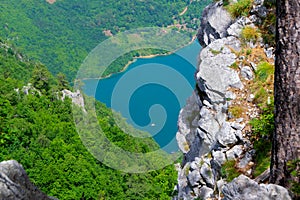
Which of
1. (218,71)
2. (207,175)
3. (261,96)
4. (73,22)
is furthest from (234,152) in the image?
(73,22)

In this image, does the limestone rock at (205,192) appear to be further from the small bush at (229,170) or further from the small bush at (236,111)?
the small bush at (236,111)

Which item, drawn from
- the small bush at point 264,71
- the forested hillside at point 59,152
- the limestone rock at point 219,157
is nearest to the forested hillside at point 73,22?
the forested hillside at point 59,152

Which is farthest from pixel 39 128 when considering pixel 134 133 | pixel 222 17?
pixel 222 17

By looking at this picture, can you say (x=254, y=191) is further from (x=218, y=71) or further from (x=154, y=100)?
(x=154, y=100)

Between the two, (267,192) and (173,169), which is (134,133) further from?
(267,192)

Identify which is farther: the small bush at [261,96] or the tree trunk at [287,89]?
the small bush at [261,96]

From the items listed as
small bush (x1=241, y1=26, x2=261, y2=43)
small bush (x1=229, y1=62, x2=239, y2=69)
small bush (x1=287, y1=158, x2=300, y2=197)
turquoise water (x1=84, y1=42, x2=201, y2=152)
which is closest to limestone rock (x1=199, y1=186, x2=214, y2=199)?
small bush (x1=229, y1=62, x2=239, y2=69)

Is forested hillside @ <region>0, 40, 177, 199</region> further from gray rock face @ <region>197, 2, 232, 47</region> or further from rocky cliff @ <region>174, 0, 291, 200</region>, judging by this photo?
rocky cliff @ <region>174, 0, 291, 200</region>
